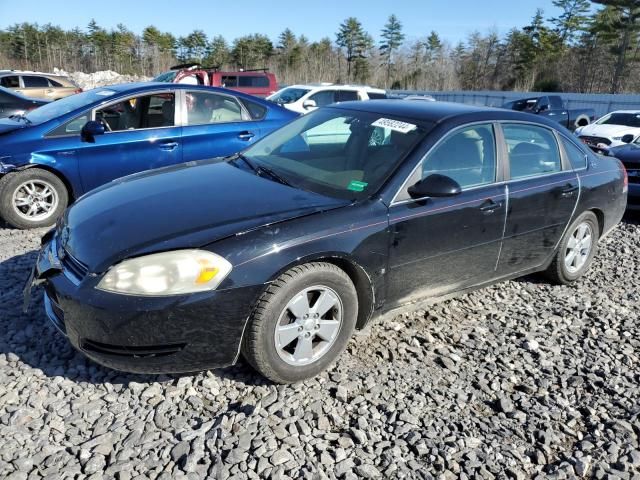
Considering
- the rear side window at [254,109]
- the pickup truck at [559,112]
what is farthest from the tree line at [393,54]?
the rear side window at [254,109]

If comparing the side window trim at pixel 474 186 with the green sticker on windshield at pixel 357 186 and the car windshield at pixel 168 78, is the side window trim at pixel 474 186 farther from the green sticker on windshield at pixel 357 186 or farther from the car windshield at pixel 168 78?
the car windshield at pixel 168 78

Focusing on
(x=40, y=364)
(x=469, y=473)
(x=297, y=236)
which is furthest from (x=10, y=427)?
(x=469, y=473)

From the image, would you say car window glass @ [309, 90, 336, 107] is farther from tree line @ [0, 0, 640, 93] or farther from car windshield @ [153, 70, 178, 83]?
tree line @ [0, 0, 640, 93]

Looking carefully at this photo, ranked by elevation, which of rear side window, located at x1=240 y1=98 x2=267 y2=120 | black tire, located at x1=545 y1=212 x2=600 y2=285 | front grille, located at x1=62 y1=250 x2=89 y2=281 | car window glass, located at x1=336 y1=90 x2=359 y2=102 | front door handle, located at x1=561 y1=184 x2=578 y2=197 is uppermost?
rear side window, located at x1=240 y1=98 x2=267 y2=120

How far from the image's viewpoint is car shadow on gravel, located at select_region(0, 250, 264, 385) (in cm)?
288

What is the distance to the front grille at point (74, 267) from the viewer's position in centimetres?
261

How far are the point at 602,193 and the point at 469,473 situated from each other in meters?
3.14

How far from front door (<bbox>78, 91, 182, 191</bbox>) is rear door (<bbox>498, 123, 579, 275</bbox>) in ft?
12.2

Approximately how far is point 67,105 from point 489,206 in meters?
4.78

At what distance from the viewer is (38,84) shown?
17.2 metres

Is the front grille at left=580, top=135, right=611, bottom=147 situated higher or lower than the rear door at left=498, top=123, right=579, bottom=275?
lower

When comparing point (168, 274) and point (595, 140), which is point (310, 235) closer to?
point (168, 274)

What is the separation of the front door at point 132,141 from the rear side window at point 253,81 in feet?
52.8

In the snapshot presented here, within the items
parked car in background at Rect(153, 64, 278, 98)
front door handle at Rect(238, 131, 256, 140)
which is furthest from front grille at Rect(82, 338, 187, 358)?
parked car in background at Rect(153, 64, 278, 98)
